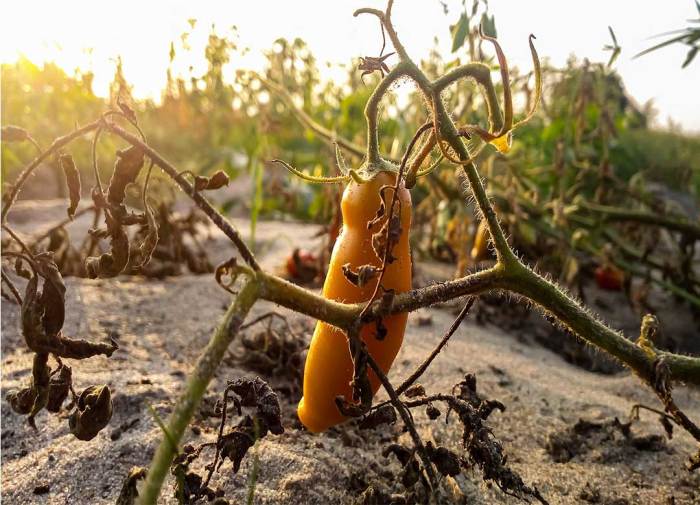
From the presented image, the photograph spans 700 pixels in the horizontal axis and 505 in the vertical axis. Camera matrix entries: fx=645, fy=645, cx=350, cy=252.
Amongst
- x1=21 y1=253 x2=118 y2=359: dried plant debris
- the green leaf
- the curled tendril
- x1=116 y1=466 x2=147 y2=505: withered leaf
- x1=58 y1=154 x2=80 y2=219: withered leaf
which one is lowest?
x1=116 y1=466 x2=147 y2=505: withered leaf

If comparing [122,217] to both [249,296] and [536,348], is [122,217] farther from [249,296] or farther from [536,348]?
[536,348]

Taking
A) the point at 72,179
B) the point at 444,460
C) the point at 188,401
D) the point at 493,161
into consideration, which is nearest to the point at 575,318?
the point at 444,460

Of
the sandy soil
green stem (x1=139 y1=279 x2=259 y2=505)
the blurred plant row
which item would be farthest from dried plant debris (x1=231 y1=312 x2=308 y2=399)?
green stem (x1=139 y1=279 x2=259 y2=505)

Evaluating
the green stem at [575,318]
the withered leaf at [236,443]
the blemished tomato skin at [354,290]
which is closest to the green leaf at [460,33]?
the blemished tomato skin at [354,290]

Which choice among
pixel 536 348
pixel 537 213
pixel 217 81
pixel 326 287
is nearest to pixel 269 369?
pixel 326 287

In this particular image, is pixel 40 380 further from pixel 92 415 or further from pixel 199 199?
pixel 199 199

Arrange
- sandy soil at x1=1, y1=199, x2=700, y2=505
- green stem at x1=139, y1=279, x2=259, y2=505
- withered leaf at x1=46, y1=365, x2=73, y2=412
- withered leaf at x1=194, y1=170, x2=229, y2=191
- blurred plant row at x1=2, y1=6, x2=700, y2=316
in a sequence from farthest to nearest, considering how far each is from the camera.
Answer: blurred plant row at x1=2, y1=6, x2=700, y2=316 → sandy soil at x1=1, y1=199, x2=700, y2=505 → withered leaf at x1=46, y1=365, x2=73, y2=412 → withered leaf at x1=194, y1=170, x2=229, y2=191 → green stem at x1=139, y1=279, x2=259, y2=505

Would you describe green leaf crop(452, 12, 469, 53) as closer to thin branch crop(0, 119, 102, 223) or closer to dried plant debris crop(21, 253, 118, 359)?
thin branch crop(0, 119, 102, 223)

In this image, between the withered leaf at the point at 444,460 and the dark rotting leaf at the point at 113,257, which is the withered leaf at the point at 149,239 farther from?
the withered leaf at the point at 444,460
